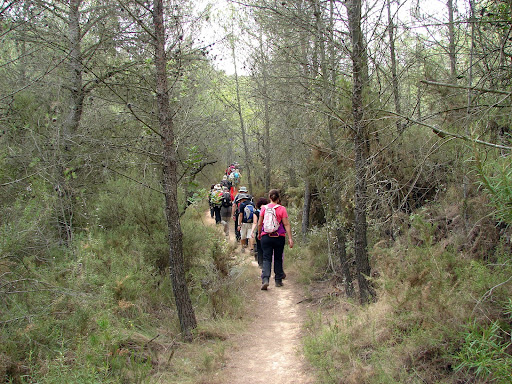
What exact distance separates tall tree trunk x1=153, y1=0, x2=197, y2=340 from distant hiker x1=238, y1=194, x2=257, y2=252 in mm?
5197

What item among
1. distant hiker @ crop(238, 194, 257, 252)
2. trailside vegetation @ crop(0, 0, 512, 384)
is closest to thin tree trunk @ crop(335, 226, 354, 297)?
trailside vegetation @ crop(0, 0, 512, 384)

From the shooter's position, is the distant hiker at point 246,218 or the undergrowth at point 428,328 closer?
the undergrowth at point 428,328

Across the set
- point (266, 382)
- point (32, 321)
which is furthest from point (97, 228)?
point (266, 382)

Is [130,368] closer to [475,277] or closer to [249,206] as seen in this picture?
[475,277]

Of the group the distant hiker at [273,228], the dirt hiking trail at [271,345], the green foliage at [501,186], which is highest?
the green foliage at [501,186]

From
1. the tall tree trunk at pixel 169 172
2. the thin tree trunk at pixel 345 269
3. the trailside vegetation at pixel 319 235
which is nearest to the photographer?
the trailside vegetation at pixel 319 235

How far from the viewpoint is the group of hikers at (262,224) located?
8.30m

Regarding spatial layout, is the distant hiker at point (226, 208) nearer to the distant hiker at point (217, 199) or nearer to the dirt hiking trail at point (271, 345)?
the distant hiker at point (217, 199)

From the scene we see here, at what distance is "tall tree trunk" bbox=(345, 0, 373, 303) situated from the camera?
5.67 metres

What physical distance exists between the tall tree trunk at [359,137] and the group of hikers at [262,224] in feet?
7.16

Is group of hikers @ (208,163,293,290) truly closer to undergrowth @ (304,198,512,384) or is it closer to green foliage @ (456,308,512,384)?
undergrowth @ (304,198,512,384)

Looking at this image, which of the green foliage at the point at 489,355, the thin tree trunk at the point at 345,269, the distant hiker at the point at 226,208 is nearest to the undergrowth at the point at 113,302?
the thin tree trunk at the point at 345,269

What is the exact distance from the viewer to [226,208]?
46.1 ft

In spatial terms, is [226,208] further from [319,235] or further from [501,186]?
[501,186]
